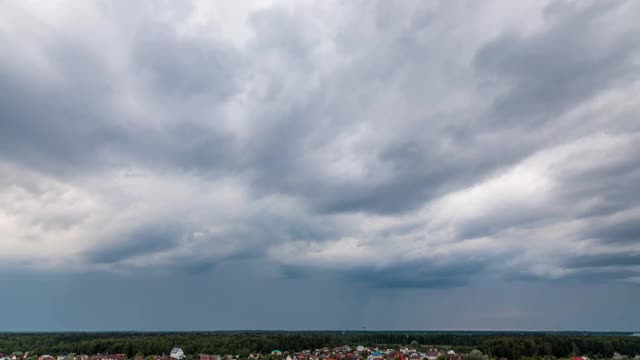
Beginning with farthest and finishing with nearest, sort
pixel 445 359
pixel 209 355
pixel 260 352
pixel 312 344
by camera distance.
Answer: pixel 312 344 → pixel 260 352 → pixel 209 355 → pixel 445 359

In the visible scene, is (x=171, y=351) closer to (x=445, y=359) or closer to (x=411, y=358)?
(x=411, y=358)

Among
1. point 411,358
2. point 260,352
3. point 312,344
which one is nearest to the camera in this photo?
point 411,358

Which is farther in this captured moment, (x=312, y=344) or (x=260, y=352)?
(x=312, y=344)

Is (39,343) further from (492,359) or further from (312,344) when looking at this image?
(492,359)

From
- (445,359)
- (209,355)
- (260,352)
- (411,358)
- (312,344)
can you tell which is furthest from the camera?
(312,344)

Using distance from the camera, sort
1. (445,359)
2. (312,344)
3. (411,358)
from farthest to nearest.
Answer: (312,344) → (411,358) → (445,359)

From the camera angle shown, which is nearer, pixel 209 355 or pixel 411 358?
pixel 411 358

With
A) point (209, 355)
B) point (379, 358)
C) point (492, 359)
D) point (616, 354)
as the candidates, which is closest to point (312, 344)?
point (209, 355)

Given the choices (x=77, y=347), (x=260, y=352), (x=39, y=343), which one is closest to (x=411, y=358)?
(x=260, y=352)
